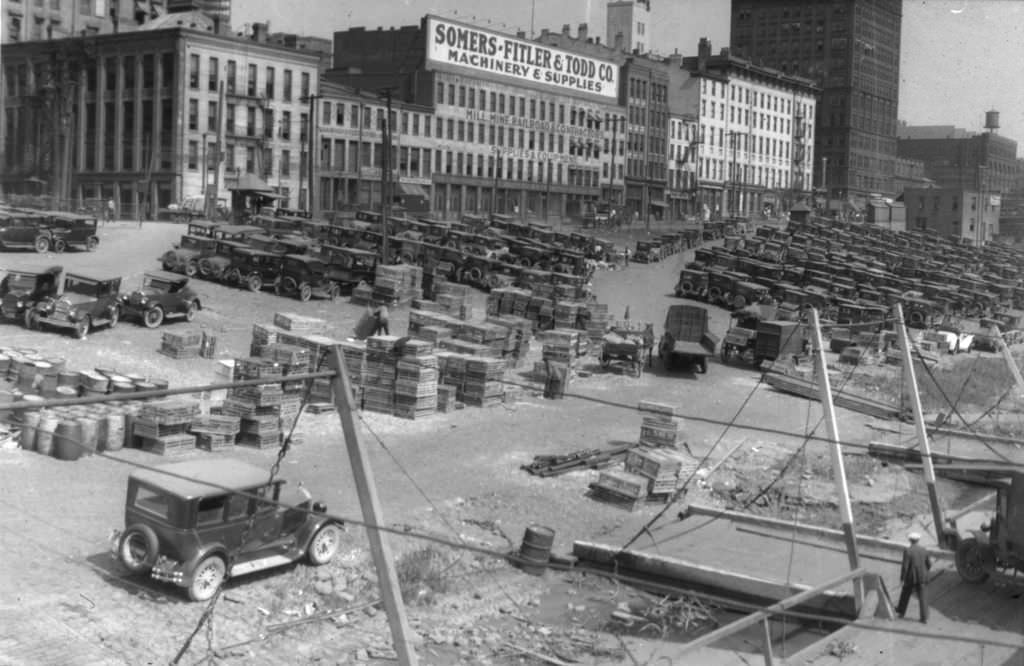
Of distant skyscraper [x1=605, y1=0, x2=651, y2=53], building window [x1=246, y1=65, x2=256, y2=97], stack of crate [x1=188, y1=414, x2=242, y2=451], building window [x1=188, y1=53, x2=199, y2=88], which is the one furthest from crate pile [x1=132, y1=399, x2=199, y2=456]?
distant skyscraper [x1=605, y1=0, x2=651, y2=53]

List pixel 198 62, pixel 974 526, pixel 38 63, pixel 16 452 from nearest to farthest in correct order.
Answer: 1. pixel 16 452
2. pixel 974 526
3. pixel 198 62
4. pixel 38 63

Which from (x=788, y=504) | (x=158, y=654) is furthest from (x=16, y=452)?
(x=788, y=504)

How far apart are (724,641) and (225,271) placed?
97.6ft

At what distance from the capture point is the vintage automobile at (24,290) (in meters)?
31.0

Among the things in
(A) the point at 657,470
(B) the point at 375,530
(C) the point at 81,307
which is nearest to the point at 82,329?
(C) the point at 81,307

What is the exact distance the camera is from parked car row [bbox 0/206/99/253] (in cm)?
4284

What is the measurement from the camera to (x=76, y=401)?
8.60m

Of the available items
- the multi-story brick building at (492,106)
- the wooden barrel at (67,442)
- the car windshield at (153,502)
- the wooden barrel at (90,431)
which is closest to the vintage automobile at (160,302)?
the wooden barrel at (90,431)

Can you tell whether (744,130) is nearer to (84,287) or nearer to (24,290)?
(84,287)

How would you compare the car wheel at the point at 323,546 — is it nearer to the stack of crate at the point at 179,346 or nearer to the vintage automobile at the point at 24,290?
the stack of crate at the point at 179,346

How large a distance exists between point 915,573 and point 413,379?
14.3 m

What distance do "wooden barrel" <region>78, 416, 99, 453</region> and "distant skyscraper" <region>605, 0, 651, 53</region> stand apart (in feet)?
344

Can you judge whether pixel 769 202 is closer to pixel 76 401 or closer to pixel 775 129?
pixel 775 129

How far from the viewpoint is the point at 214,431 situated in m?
22.6
